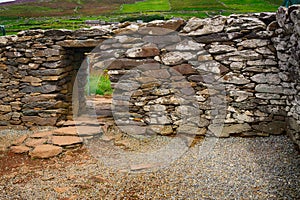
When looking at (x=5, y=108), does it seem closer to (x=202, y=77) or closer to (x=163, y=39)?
(x=163, y=39)

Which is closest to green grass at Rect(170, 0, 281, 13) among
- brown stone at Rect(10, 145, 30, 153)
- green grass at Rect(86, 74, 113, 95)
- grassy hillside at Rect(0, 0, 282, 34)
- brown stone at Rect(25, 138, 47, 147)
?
grassy hillside at Rect(0, 0, 282, 34)

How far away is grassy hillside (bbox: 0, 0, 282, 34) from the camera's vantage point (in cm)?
1348

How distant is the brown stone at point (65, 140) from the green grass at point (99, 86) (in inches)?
166

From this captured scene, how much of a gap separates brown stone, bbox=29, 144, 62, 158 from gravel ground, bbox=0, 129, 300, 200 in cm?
13

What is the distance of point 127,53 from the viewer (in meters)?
5.61

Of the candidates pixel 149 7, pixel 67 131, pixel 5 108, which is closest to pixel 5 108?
pixel 5 108

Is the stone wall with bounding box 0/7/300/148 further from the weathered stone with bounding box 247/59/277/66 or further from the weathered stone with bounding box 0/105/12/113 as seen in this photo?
the weathered stone with bounding box 0/105/12/113

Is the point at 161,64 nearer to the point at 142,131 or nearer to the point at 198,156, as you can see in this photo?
the point at 142,131

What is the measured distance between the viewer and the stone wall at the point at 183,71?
4910mm

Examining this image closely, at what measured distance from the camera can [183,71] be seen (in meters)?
5.31

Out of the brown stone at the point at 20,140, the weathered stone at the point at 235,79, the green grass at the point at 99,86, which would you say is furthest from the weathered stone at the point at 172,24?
the green grass at the point at 99,86

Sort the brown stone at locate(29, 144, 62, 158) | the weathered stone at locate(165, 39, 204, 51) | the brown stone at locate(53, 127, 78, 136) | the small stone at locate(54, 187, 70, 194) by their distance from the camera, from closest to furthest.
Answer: the small stone at locate(54, 187, 70, 194)
the brown stone at locate(29, 144, 62, 158)
the weathered stone at locate(165, 39, 204, 51)
the brown stone at locate(53, 127, 78, 136)

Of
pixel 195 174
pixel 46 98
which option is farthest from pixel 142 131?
pixel 46 98

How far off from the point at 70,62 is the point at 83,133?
2.23 meters
